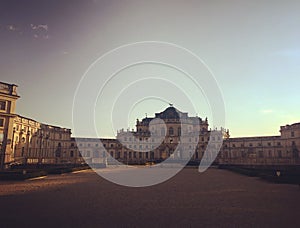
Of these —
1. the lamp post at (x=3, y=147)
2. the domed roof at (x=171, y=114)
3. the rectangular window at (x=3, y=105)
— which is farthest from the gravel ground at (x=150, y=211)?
the domed roof at (x=171, y=114)

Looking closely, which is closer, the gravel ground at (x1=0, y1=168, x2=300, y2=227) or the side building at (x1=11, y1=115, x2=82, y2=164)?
the gravel ground at (x1=0, y1=168, x2=300, y2=227)

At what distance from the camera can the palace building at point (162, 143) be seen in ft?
230

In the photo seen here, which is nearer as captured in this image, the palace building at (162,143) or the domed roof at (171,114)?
the palace building at (162,143)

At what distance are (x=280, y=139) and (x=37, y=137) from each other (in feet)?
265

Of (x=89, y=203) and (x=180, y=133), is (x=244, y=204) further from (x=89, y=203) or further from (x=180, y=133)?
(x=180, y=133)

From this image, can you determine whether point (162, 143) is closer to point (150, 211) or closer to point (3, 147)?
point (3, 147)

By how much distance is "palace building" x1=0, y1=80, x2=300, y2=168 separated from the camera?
230ft

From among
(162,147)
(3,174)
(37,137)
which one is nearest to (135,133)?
(162,147)

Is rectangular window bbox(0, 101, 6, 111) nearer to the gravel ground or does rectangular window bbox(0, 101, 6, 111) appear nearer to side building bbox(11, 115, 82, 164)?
side building bbox(11, 115, 82, 164)

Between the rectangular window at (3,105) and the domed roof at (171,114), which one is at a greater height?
the domed roof at (171,114)

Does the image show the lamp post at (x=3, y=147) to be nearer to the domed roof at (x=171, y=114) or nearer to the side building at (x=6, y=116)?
the side building at (x=6, y=116)

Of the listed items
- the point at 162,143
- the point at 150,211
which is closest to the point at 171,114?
the point at 162,143

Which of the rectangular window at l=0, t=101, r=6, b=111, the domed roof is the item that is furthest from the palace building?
the rectangular window at l=0, t=101, r=6, b=111

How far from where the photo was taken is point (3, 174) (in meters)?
23.4
